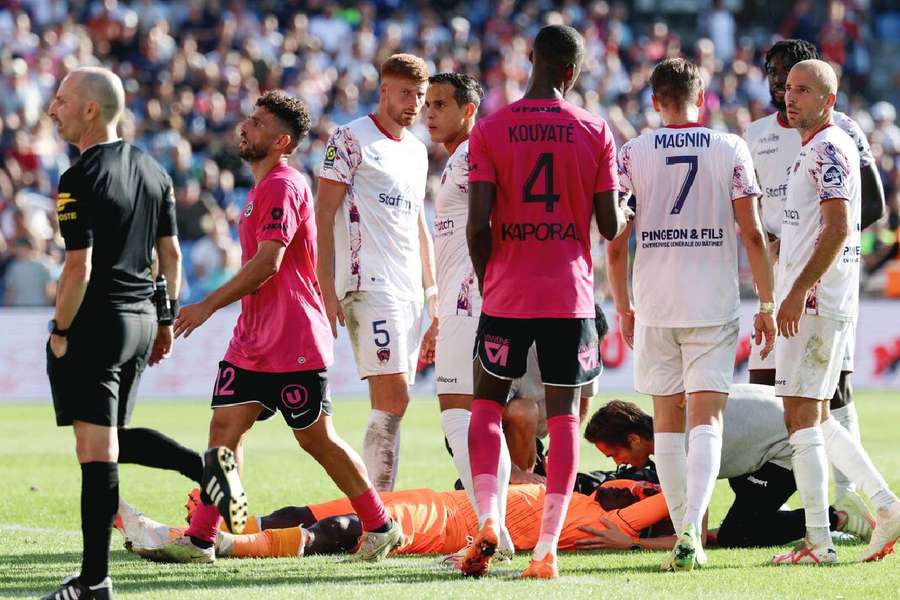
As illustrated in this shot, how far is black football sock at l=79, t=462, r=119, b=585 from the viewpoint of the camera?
575 centimetres

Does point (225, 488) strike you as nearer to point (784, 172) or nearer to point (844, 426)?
point (844, 426)

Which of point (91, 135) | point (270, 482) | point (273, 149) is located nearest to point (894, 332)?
point (270, 482)

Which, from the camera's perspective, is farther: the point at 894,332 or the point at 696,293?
the point at 894,332

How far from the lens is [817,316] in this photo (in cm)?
723

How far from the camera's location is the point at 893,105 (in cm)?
2981

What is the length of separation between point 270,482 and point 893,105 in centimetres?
2208

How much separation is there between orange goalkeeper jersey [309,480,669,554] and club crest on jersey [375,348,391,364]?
754mm

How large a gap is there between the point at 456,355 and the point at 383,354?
654 millimetres

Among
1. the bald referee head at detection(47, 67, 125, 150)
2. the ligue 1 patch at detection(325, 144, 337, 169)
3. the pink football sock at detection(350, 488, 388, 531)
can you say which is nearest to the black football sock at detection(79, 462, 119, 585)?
the bald referee head at detection(47, 67, 125, 150)

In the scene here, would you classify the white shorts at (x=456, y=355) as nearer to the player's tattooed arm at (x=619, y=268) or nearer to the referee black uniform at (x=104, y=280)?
the player's tattooed arm at (x=619, y=268)

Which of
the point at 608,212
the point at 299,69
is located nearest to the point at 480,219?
the point at 608,212

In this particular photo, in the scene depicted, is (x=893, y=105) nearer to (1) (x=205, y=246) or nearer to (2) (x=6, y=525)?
(1) (x=205, y=246)

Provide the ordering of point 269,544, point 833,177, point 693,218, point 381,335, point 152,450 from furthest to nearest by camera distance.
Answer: point 381,335, point 152,450, point 269,544, point 693,218, point 833,177

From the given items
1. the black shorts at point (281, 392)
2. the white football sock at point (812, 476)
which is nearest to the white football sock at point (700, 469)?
the white football sock at point (812, 476)
